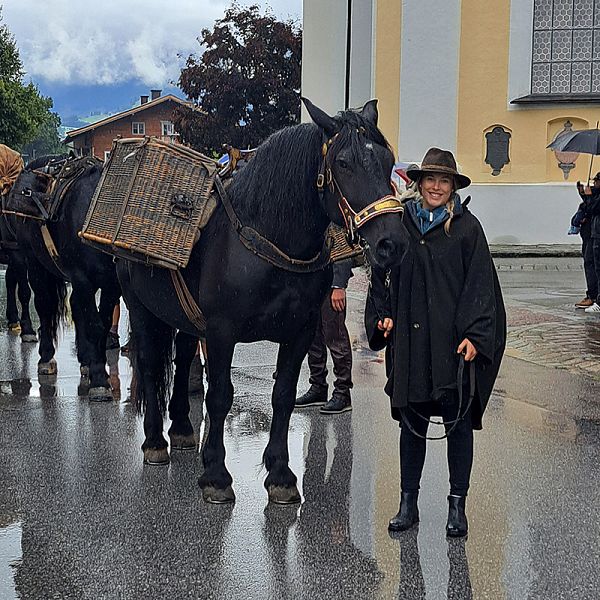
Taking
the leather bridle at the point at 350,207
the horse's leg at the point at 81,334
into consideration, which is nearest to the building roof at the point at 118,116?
the horse's leg at the point at 81,334

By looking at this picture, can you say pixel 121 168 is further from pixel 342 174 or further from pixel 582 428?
pixel 582 428

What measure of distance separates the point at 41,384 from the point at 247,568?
4.78 meters

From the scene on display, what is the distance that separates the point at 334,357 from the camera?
8.30 m

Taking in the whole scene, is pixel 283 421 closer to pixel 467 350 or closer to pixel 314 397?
pixel 467 350

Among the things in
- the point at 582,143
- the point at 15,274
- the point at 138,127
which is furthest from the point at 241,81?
the point at 138,127

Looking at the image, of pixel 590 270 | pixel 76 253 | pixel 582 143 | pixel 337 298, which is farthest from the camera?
pixel 582 143

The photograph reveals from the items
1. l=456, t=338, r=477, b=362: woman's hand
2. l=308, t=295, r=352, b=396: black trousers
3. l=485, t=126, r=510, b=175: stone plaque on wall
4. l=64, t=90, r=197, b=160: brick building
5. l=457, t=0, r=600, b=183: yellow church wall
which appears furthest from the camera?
l=64, t=90, r=197, b=160: brick building

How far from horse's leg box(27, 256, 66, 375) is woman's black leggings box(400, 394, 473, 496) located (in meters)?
4.99

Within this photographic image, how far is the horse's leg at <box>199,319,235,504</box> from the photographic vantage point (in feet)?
Answer: 18.7

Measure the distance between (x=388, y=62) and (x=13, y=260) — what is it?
49.3ft

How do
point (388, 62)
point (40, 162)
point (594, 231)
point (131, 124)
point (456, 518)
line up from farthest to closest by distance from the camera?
point (131, 124) → point (388, 62) → point (594, 231) → point (40, 162) → point (456, 518)

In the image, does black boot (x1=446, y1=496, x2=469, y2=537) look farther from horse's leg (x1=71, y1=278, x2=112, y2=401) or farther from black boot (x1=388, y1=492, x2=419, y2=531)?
horse's leg (x1=71, y1=278, x2=112, y2=401)

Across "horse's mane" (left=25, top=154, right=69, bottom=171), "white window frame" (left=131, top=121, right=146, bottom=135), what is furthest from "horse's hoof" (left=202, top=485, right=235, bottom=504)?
"white window frame" (left=131, top=121, right=146, bottom=135)

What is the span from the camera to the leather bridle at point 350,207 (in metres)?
4.79
